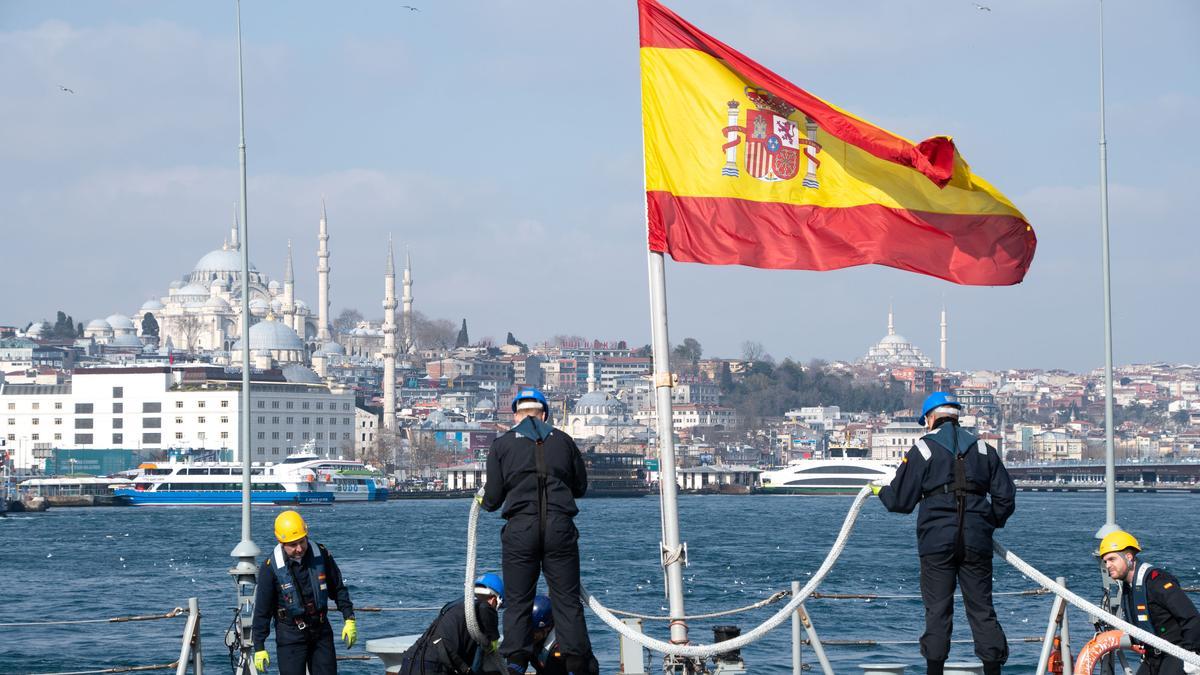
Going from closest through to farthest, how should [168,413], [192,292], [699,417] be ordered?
[168,413] → [699,417] → [192,292]

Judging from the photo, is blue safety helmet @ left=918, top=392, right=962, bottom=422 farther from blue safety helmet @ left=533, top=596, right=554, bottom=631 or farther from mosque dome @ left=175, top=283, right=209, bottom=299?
mosque dome @ left=175, top=283, right=209, bottom=299

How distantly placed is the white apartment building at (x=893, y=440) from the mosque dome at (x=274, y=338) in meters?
47.3

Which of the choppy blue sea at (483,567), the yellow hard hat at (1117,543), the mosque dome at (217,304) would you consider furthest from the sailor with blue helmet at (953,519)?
the mosque dome at (217,304)

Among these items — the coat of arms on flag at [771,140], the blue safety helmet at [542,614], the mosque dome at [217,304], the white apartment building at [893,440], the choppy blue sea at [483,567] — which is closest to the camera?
the blue safety helmet at [542,614]

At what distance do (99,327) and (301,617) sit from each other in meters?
178

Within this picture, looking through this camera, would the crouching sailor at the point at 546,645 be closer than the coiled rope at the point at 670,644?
No

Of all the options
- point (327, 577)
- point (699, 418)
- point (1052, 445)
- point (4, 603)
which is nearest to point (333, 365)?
point (699, 418)

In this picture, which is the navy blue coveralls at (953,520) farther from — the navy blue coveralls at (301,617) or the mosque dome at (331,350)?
the mosque dome at (331,350)

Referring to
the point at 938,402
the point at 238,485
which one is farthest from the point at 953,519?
the point at 238,485

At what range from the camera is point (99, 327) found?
17788 cm

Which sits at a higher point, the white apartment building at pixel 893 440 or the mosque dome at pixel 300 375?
the mosque dome at pixel 300 375

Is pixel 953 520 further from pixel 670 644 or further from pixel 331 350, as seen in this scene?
pixel 331 350

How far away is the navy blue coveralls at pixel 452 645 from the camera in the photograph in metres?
6.53

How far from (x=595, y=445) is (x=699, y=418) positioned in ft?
82.6
